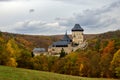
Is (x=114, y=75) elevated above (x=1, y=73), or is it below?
below

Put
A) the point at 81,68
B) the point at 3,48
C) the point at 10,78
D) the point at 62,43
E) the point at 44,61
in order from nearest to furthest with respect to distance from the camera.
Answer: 1. the point at 10,78
2. the point at 3,48
3. the point at 81,68
4. the point at 44,61
5. the point at 62,43

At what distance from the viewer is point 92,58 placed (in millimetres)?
100438

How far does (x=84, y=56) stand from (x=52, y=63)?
17.9m

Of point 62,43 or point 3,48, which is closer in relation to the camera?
point 3,48

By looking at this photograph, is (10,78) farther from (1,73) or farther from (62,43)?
(62,43)

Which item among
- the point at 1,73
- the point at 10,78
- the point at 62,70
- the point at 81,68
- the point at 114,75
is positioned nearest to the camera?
the point at 10,78

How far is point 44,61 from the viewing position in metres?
122

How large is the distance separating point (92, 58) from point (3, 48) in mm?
32073

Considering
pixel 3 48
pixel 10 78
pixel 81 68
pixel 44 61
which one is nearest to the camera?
pixel 10 78

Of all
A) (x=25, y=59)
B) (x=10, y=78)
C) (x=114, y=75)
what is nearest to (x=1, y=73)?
(x=10, y=78)

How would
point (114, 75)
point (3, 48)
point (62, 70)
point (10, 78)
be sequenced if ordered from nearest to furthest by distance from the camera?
point (10, 78), point (3, 48), point (114, 75), point (62, 70)

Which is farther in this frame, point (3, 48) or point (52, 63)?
point (52, 63)

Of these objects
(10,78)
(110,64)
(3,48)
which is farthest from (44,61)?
(10,78)

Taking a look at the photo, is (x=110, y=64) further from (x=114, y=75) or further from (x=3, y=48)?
(x=3, y=48)
